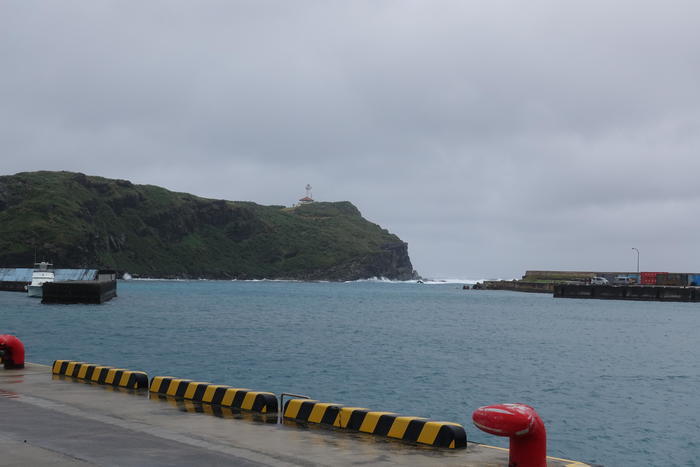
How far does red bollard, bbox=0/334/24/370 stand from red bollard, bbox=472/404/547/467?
19.4 meters

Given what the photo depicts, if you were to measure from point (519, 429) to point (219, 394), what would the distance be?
33.4 feet

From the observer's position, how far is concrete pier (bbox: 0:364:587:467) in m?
13.3

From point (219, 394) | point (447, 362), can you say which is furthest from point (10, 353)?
point (447, 362)

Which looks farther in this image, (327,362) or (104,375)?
(327,362)

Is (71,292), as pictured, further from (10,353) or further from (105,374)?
(105,374)

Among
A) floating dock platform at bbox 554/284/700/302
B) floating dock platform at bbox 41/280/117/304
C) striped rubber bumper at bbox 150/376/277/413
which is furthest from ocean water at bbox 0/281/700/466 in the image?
floating dock platform at bbox 554/284/700/302

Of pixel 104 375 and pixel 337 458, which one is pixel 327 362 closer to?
pixel 104 375

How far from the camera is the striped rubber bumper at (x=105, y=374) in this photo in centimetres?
2253

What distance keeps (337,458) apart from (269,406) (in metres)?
5.49

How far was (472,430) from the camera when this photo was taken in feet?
97.2

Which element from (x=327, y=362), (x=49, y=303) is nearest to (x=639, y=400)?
(x=327, y=362)

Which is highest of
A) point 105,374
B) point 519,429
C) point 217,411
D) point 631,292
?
point 631,292

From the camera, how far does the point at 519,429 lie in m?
11.9

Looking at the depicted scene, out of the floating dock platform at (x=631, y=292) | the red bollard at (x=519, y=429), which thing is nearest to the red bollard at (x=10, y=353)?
the red bollard at (x=519, y=429)
